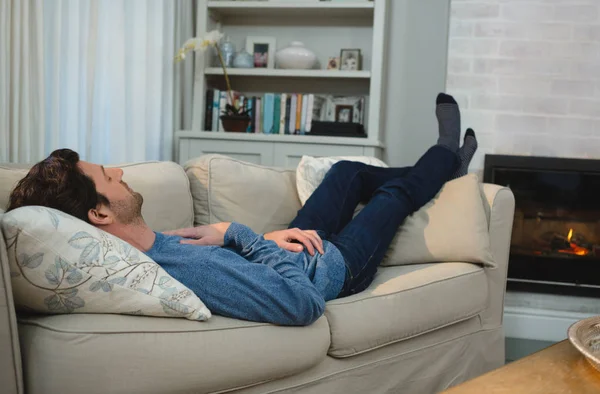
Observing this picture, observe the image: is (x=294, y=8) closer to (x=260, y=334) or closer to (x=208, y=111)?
(x=208, y=111)

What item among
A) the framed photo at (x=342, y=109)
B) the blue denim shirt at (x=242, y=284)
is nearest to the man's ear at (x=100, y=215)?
the blue denim shirt at (x=242, y=284)

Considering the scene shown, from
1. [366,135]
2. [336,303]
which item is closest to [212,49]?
[366,135]

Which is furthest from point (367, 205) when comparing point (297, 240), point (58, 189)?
point (58, 189)

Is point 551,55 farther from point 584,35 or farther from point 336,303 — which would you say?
point 336,303

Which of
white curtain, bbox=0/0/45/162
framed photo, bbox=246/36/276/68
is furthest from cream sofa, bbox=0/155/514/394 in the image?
framed photo, bbox=246/36/276/68

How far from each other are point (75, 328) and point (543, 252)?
106 inches

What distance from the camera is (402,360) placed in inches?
79.5

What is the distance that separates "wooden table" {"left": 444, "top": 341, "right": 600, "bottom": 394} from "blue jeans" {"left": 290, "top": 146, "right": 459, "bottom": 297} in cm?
82

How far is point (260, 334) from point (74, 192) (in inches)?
21.6

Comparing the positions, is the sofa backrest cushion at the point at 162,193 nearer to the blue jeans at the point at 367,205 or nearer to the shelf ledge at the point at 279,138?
the blue jeans at the point at 367,205

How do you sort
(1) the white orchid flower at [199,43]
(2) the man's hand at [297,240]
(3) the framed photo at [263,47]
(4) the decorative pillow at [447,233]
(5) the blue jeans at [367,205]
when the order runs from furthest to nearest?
1. (3) the framed photo at [263,47]
2. (1) the white orchid flower at [199,43]
3. (4) the decorative pillow at [447,233]
4. (5) the blue jeans at [367,205]
5. (2) the man's hand at [297,240]

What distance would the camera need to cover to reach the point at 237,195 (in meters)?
2.44

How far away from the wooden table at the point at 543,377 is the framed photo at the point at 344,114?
286 centimetres

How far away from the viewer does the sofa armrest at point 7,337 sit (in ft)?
4.22
